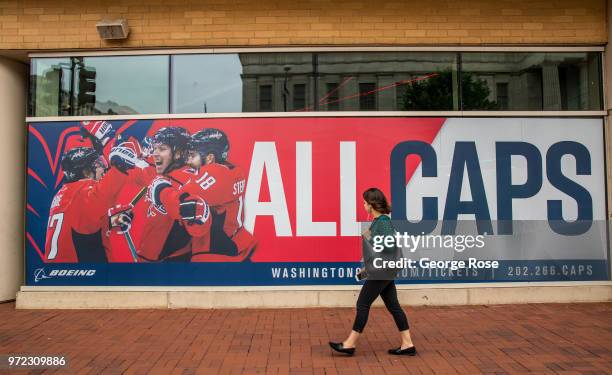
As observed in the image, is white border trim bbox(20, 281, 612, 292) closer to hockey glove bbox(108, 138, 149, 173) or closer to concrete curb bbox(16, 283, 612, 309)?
concrete curb bbox(16, 283, 612, 309)

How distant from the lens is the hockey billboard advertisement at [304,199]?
8594mm

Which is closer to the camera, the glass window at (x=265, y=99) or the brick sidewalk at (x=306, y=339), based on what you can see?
the brick sidewalk at (x=306, y=339)

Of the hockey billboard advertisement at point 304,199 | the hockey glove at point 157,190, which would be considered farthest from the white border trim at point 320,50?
the hockey glove at point 157,190

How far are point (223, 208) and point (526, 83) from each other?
5107 mm

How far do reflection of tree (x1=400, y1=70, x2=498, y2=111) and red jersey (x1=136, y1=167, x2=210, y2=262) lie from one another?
11.8 feet

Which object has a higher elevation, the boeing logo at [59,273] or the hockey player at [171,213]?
the hockey player at [171,213]

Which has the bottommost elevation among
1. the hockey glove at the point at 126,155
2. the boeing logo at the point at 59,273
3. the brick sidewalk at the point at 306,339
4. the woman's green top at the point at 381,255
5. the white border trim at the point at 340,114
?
the brick sidewalk at the point at 306,339

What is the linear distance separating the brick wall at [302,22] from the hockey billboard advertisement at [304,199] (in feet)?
4.11

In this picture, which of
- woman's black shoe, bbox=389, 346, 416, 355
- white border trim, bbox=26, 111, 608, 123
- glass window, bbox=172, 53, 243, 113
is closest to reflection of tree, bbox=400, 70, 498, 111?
white border trim, bbox=26, 111, 608, 123

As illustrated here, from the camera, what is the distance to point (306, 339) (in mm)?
6668

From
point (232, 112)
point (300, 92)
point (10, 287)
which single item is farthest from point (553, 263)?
point (10, 287)

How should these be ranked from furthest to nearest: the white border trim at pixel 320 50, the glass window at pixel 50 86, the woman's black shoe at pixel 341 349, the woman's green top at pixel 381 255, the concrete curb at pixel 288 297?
the glass window at pixel 50 86, the white border trim at pixel 320 50, the concrete curb at pixel 288 297, the woman's black shoe at pixel 341 349, the woman's green top at pixel 381 255

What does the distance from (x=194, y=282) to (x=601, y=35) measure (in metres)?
7.37

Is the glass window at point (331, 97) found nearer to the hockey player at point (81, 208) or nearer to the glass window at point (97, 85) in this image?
the glass window at point (97, 85)
